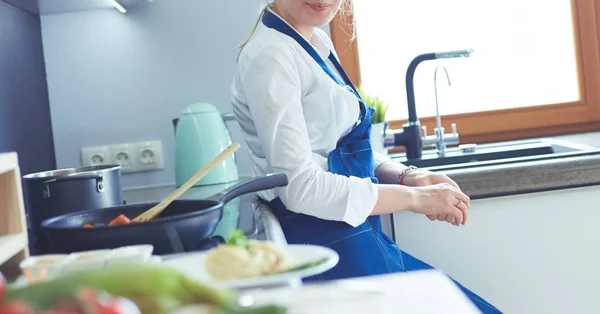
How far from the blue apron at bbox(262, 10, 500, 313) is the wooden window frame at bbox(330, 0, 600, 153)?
2.74ft

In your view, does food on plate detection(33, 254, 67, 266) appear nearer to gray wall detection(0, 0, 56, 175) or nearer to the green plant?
gray wall detection(0, 0, 56, 175)

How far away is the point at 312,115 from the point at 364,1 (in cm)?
101

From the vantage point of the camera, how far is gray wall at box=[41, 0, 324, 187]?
212 centimetres

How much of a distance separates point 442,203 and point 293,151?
33cm

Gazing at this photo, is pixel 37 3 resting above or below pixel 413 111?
above

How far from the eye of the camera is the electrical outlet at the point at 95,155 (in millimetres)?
2109

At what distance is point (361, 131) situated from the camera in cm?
152

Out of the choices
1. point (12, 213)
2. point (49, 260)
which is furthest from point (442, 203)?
point (49, 260)

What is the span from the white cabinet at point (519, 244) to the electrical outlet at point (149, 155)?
0.76 m

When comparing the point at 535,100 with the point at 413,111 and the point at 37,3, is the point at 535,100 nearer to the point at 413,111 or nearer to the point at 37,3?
the point at 413,111

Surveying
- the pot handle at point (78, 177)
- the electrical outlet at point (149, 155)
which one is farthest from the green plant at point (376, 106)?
the pot handle at point (78, 177)

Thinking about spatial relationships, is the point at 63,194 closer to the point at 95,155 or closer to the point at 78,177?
the point at 78,177

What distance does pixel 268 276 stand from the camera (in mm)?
618

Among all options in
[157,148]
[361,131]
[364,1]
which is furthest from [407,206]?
[364,1]
